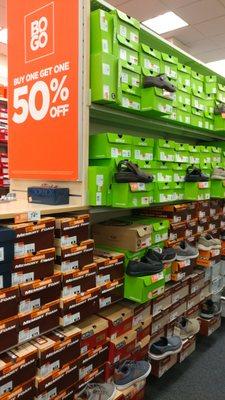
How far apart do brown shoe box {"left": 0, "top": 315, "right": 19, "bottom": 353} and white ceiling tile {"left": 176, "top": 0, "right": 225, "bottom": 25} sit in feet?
14.0

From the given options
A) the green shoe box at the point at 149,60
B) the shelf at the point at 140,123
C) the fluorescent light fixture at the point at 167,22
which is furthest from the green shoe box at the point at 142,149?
the fluorescent light fixture at the point at 167,22

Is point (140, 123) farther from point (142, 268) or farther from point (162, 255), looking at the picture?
point (142, 268)

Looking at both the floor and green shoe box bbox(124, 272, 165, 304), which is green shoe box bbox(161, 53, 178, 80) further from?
the floor

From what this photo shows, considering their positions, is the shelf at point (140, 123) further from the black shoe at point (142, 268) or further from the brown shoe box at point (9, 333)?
the brown shoe box at point (9, 333)

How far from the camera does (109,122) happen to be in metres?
2.26

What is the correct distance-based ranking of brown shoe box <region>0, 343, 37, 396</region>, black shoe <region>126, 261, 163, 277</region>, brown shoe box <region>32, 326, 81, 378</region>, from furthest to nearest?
black shoe <region>126, 261, 163, 277</region>, brown shoe box <region>32, 326, 81, 378</region>, brown shoe box <region>0, 343, 37, 396</region>

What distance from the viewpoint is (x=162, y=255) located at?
2070mm

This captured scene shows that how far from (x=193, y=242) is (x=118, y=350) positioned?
3.78 ft

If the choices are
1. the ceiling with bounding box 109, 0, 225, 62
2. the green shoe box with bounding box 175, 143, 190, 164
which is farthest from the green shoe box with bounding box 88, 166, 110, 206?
the ceiling with bounding box 109, 0, 225, 62

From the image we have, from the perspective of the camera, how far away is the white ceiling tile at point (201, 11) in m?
4.10

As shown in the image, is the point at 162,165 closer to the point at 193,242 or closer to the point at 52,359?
the point at 193,242

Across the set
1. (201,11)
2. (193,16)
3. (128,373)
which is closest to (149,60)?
(128,373)

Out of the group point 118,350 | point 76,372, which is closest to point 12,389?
point 76,372

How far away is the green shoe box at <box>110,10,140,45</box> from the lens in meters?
1.69
